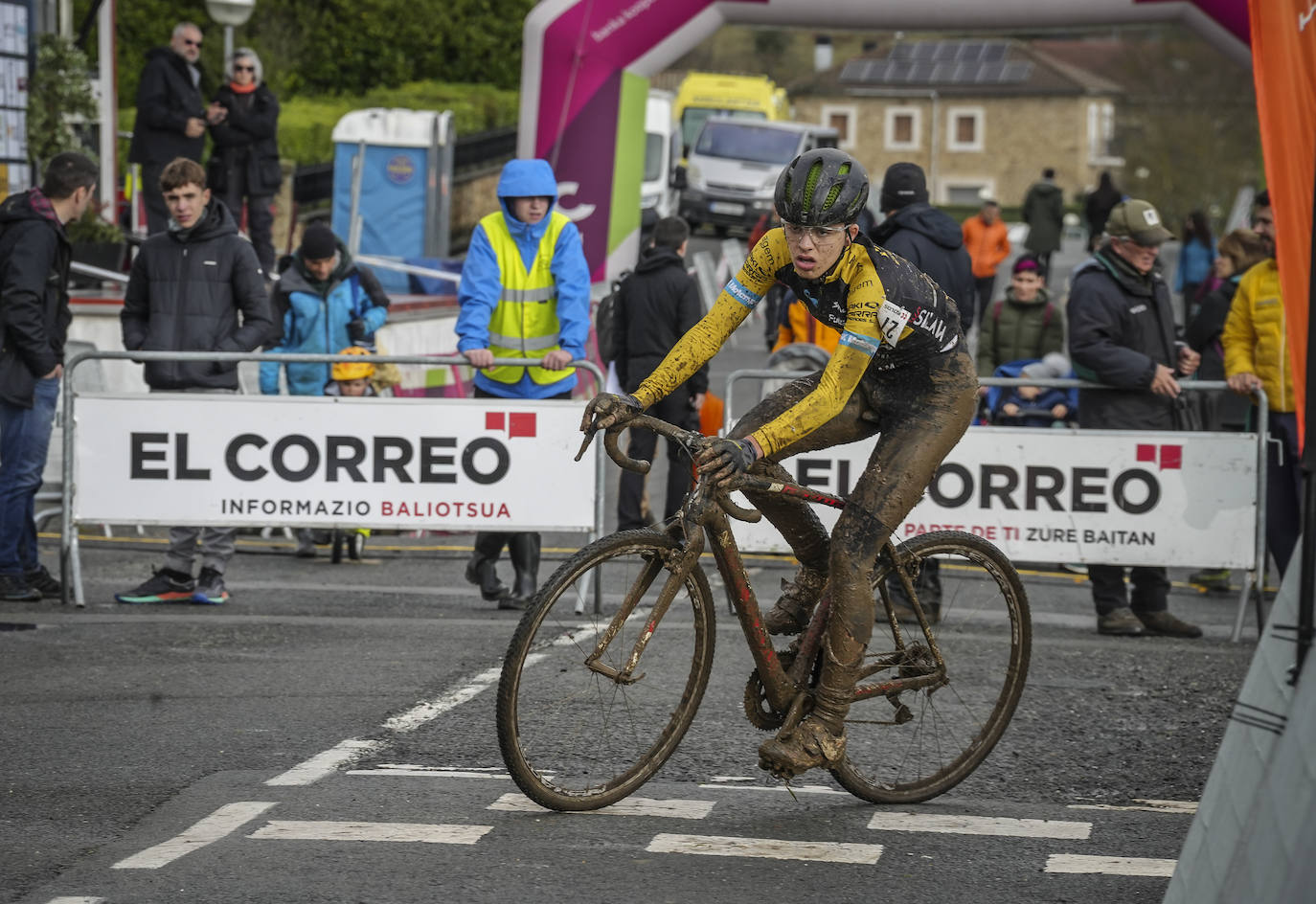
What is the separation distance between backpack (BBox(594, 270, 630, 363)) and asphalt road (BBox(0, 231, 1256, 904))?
2733 mm

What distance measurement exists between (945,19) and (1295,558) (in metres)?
14.1

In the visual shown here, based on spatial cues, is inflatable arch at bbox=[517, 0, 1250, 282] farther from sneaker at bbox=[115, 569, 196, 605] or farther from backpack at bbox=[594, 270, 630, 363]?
A: sneaker at bbox=[115, 569, 196, 605]

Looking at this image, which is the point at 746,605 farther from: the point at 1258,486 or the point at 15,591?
the point at 15,591

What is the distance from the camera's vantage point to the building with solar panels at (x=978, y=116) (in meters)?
108

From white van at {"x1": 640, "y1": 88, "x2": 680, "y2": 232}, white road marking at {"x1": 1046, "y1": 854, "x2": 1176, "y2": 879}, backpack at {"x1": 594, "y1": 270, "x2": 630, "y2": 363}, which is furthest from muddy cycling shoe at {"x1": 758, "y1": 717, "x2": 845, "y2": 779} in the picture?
white van at {"x1": 640, "y1": 88, "x2": 680, "y2": 232}

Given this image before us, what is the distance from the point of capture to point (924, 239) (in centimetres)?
962

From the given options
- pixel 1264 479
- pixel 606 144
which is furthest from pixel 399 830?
pixel 606 144

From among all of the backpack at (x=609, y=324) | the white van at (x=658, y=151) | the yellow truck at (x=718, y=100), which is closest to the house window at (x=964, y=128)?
the yellow truck at (x=718, y=100)

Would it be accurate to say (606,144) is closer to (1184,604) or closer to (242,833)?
(1184,604)

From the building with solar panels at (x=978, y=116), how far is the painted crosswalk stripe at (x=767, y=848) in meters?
102

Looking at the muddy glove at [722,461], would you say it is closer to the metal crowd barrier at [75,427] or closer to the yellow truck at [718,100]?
the metal crowd barrier at [75,427]

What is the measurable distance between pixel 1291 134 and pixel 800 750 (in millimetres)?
2270

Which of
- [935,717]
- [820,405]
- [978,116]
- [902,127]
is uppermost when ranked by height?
[978,116]

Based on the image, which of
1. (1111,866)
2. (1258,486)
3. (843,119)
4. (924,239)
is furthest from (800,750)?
(843,119)
